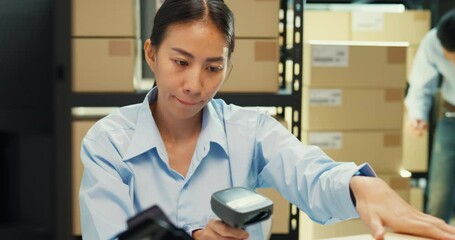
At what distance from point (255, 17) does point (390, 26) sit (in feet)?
3.36

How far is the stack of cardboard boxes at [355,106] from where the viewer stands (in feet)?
6.92

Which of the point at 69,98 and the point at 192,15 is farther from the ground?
the point at 192,15

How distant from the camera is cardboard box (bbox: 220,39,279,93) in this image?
1764 mm

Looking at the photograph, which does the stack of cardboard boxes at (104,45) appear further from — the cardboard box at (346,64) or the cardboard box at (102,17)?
the cardboard box at (346,64)

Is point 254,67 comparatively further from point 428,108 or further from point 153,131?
point 428,108

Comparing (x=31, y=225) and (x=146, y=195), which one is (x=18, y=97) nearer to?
(x=31, y=225)

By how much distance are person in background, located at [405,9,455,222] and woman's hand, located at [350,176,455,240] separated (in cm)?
182

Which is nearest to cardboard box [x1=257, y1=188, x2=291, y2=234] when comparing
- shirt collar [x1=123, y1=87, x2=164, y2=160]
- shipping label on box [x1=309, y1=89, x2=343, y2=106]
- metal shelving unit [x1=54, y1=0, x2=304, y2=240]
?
metal shelving unit [x1=54, y1=0, x2=304, y2=240]

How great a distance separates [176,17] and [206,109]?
203mm

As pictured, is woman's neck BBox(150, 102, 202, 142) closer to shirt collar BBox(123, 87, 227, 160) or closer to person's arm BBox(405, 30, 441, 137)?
shirt collar BBox(123, 87, 227, 160)

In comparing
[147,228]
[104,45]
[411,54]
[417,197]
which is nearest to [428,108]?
[411,54]

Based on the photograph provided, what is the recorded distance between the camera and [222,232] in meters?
0.78

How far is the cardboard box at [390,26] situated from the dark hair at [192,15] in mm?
1535

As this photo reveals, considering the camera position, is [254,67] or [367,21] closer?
[254,67]
